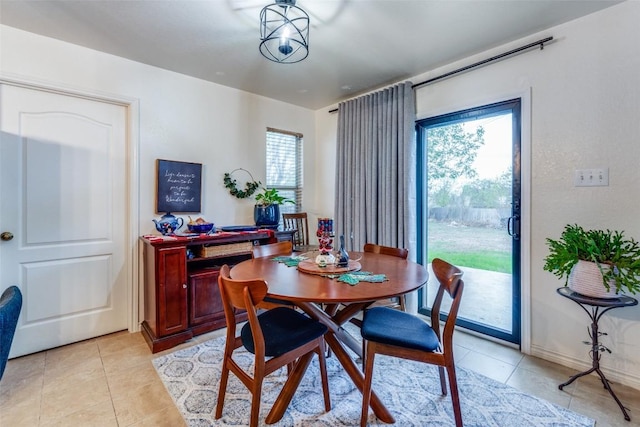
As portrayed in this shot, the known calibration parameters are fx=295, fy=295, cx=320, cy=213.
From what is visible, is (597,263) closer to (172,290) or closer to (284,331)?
(284,331)

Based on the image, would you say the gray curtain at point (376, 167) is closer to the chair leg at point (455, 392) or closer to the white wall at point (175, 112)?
the white wall at point (175, 112)

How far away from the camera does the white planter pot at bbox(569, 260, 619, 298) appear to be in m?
1.74

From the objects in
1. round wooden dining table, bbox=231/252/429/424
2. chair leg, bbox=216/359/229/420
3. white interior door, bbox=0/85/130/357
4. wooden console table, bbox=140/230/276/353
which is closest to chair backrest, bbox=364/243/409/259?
round wooden dining table, bbox=231/252/429/424

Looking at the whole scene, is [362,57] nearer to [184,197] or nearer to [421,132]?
[421,132]

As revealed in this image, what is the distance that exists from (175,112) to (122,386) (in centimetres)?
234

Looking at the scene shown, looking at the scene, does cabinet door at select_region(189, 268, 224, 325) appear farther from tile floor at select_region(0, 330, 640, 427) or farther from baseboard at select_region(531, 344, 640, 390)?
baseboard at select_region(531, 344, 640, 390)

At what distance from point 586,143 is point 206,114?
3.27m

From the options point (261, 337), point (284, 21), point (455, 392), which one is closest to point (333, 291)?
point (261, 337)

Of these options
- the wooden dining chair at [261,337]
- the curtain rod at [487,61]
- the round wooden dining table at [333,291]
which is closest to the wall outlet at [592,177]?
the curtain rod at [487,61]

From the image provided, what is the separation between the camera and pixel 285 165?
3852 millimetres

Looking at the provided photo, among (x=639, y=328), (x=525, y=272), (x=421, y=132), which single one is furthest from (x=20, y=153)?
(x=639, y=328)

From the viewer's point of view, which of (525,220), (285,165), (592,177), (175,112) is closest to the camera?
(592,177)

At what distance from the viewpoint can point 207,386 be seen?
1.90 m

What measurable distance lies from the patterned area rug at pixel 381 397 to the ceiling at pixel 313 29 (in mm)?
2466
